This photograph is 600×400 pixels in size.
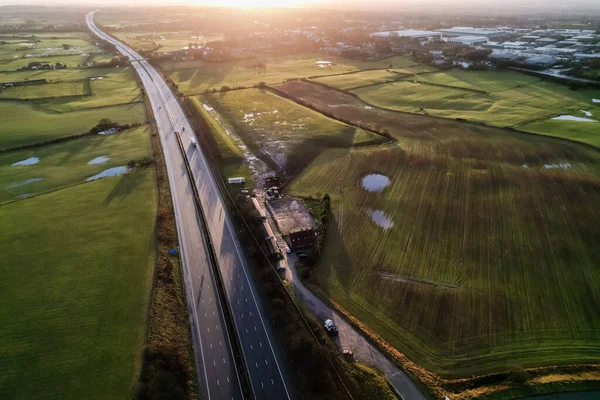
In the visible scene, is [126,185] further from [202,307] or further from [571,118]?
[571,118]

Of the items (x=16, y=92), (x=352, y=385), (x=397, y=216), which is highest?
(x=16, y=92)

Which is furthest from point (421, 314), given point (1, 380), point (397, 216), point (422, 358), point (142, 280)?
point (1, 380)

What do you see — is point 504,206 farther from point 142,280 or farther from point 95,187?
point 95,187

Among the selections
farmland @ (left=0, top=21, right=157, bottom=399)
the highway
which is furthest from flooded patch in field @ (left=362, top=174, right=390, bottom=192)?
farmland @ (left=0, top=21, right=157, bottom=399)

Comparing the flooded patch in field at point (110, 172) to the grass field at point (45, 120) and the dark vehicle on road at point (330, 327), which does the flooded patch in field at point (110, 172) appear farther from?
the dark vehicle on road at point (330, 327)

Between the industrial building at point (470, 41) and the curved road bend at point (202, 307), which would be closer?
the curved road bend at point (202, 307)

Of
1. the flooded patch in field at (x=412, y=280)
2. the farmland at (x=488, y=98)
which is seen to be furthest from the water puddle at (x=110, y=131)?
the flooded patch in field at (x=412, y=280)
